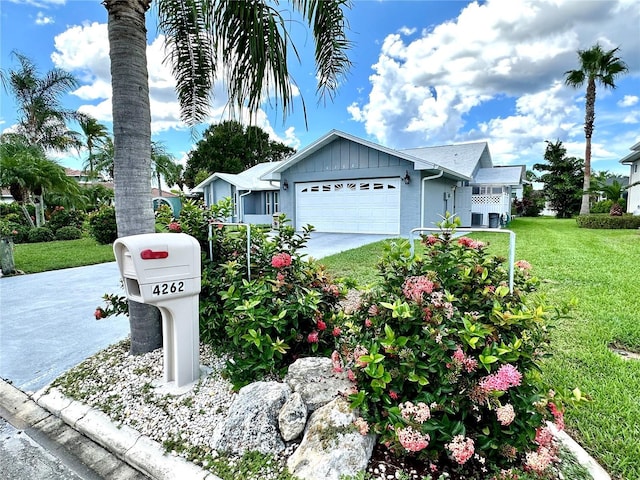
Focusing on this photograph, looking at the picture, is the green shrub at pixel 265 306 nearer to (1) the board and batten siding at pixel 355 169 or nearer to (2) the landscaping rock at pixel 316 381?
(2) the landscaping rock at pixel 316 381

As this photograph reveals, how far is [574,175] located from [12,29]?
104 ft

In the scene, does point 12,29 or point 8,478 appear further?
point 12,29

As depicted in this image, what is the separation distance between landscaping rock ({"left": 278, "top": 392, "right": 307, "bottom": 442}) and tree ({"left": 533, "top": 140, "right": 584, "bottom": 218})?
1194 inches

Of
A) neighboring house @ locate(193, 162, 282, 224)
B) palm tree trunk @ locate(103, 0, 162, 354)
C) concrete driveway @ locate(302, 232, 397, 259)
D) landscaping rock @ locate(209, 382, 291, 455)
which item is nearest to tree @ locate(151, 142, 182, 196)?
neighboring house @ locate(193, 162, 282, 224)

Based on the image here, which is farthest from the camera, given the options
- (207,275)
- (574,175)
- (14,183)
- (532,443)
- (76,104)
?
(574,175)

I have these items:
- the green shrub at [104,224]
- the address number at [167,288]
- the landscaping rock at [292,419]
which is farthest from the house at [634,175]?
the green shrub at [104,224]

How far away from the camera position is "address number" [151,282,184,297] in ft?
7.32

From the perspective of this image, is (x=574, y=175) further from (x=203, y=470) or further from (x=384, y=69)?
(x=203, y=470)

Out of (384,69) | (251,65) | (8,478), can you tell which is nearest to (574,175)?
(384,69)

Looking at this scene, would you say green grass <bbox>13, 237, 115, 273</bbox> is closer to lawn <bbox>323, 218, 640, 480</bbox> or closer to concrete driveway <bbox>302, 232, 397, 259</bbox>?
concrete driveway <bbox>302, 232, 397, 259</bbox>

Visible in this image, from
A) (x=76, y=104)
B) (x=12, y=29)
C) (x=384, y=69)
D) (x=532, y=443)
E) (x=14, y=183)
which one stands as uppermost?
(x=76, y=104)

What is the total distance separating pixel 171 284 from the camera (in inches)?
91.1

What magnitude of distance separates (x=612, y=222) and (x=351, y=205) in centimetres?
1223

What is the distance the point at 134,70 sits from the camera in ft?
8.89
